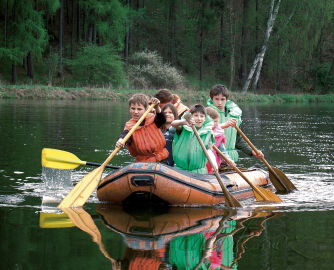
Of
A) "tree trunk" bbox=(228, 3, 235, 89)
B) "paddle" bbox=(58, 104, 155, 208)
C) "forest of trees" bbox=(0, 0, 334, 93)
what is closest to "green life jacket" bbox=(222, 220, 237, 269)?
"paddle" bbox=(58, 104, 155, 208)

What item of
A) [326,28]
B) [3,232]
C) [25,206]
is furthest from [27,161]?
[326,28]

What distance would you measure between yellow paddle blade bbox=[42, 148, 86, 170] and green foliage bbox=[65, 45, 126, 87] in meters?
24.6

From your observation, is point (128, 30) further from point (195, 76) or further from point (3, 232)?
point (3, 232)

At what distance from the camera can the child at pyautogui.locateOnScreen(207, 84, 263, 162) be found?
7.75 metres

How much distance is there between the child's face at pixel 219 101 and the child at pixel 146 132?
4.45ft

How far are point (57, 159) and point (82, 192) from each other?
2.32 ft

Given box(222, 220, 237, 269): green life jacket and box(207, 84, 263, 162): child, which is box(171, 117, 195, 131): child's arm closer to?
box(207, 84, 263, 162): child

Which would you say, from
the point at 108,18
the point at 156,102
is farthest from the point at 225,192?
the point at 108,18

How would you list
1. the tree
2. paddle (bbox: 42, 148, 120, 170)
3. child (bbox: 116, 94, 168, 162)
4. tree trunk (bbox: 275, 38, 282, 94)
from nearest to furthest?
child (bbox: 116, 94, 168, 162) → paddle (bbox: 42, 148, 120, 170) → the tree → tree trunk (bbox: 275, 38, 282, 94)

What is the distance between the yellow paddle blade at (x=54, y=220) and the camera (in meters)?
5.31

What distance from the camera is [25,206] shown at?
6.16 meters

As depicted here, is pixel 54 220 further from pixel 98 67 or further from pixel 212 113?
pixel 98 67

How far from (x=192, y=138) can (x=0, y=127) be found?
8.21 metres

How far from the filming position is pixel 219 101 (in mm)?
7852
